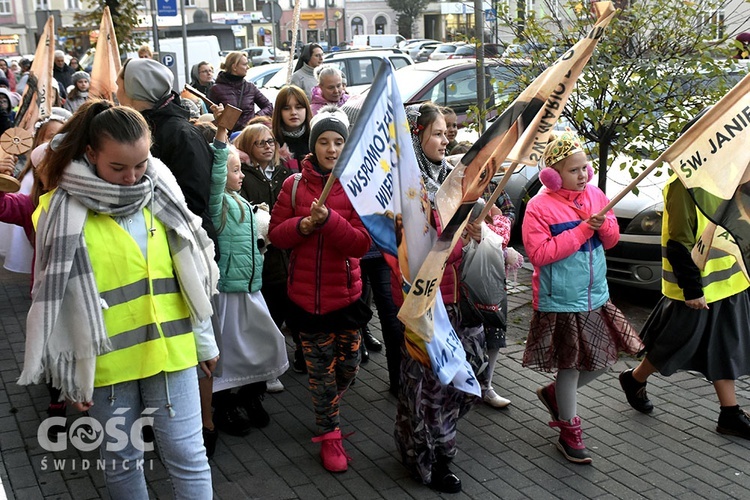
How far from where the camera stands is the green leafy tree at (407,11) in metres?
74.4

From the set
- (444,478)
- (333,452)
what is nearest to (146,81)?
Result: (333,452)

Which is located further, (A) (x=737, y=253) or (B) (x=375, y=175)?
(A) (x=737, y=253)

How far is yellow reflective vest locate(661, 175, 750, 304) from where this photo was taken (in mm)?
5098

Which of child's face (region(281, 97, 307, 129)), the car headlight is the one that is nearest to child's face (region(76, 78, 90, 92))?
child's face (region(281, 97, 307, 129))

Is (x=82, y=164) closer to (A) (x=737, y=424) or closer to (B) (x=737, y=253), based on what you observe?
(B) (x=737, y=253)

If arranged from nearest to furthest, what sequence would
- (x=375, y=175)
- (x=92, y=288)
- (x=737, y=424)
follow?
(x=92, y=288) → (x=375, y=175) → (x=737, y=424)

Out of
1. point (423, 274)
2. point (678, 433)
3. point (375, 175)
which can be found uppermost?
point (375, 175)

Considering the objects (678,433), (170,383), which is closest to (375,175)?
(170,383)

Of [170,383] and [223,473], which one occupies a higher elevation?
[170,383]

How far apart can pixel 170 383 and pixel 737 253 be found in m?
2.92

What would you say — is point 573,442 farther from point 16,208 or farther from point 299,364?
point 16,208

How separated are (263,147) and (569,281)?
6.70 ft

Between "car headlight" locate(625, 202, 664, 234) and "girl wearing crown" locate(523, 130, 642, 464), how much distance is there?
274 cm

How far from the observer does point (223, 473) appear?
15.5ft
